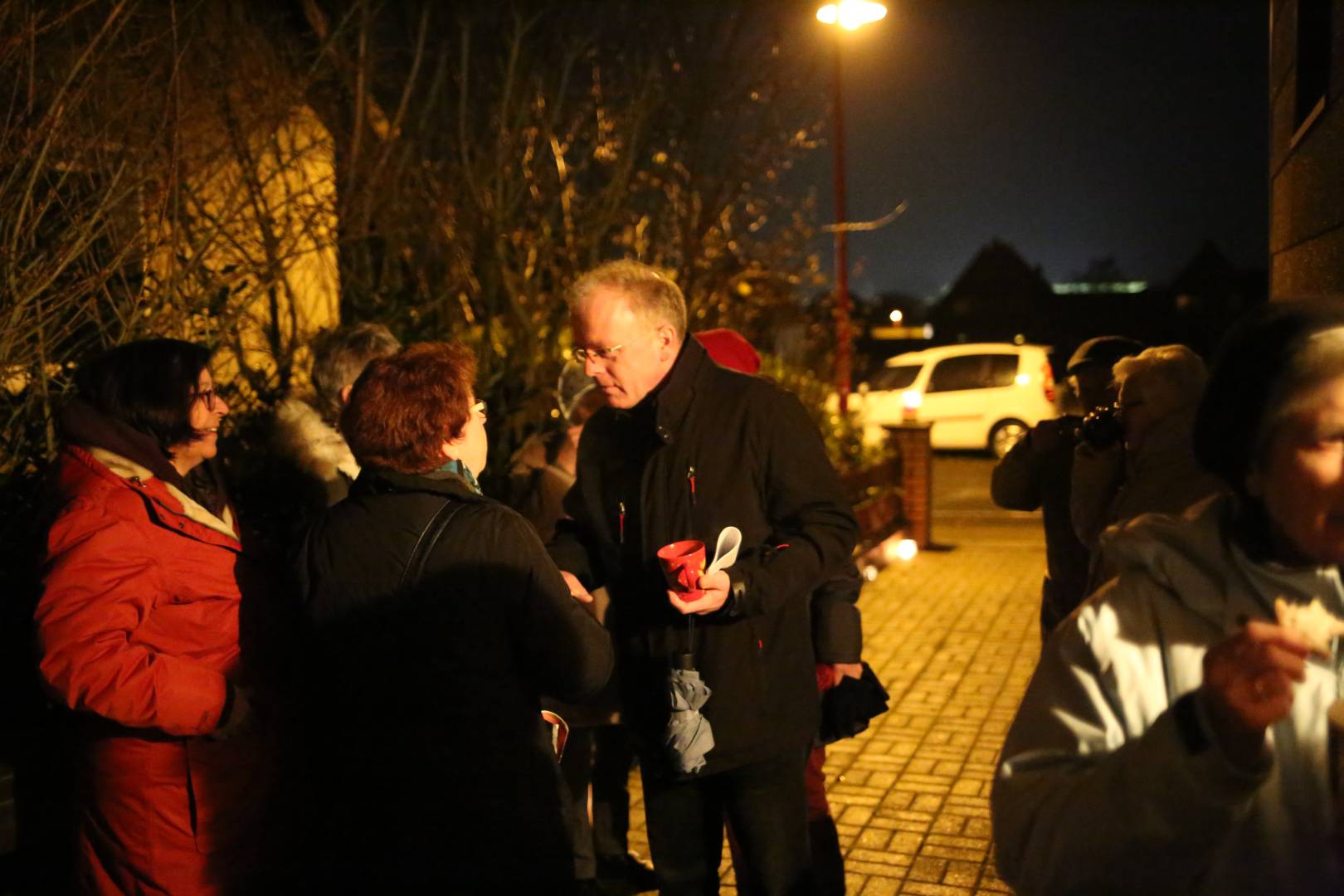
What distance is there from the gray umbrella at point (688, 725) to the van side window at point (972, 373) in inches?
675

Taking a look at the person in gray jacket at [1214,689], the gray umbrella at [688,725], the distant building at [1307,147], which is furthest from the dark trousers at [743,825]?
the distant building at [1307,147]

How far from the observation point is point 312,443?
4.00 m

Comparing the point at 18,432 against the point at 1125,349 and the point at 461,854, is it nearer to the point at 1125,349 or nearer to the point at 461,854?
the point at 461,854

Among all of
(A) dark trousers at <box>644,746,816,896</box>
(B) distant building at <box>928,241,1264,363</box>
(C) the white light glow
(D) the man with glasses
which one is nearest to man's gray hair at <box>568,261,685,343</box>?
(D) the man with glasses

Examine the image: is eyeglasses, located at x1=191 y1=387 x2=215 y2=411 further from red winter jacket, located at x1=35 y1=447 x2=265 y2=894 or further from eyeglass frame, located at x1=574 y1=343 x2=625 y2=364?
eyeglass frame, located at x1=574 y1=343 x2=625 y2=364

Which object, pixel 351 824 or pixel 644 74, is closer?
pixel 351 824

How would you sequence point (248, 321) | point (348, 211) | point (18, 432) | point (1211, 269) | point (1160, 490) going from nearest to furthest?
point (1160, 490)
point (18, 432)
point (248, 321)
point (348, 211)
point (1211, 269)

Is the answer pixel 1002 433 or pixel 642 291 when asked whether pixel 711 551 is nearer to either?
pixel 642 291

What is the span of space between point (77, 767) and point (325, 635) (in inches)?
34.4

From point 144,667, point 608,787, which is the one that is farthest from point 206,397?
point 608,787

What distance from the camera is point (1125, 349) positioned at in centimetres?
378

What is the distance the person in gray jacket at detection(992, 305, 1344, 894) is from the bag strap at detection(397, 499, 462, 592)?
129 cm

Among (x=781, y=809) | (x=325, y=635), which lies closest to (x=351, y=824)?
(x=325, y=635)

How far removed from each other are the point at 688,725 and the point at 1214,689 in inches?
62.6
